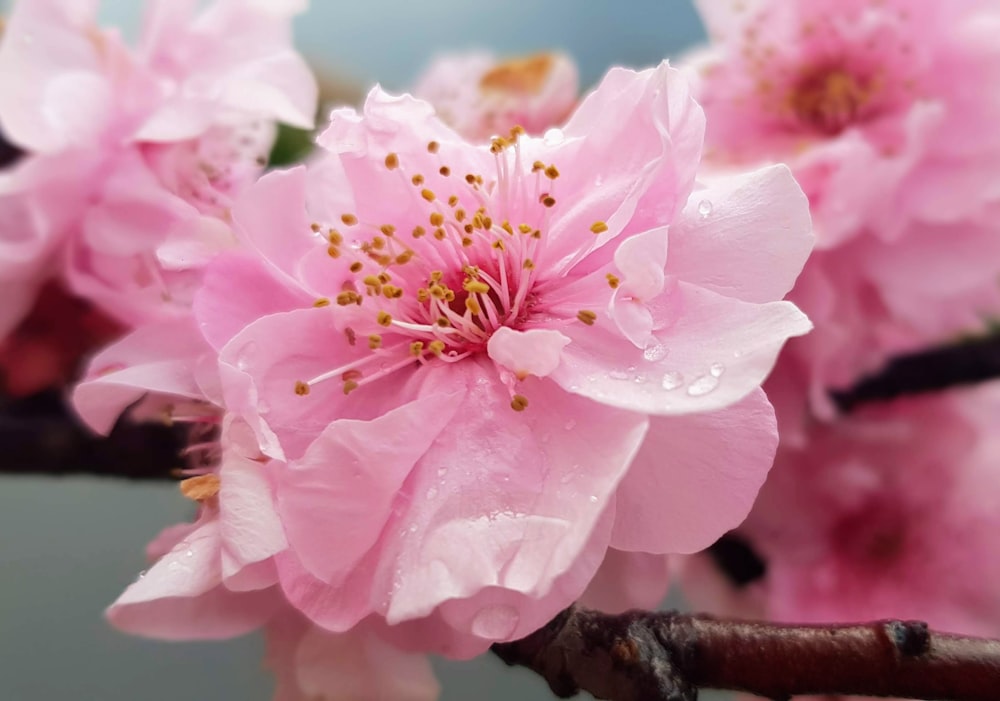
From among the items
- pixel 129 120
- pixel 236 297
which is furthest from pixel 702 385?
pixel 129 120

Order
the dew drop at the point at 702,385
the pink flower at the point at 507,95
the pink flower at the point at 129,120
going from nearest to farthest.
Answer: the dew drop at the point at 702,385
the pink flower at the point at 129,120
the pink flower at the point at 507,95

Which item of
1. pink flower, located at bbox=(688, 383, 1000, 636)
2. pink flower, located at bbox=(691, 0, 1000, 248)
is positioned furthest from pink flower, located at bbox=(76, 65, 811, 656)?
pink flower, located at bbox=(688, 383, 1000, 636)

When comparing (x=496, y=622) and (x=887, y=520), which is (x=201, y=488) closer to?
(x=496, y=622)

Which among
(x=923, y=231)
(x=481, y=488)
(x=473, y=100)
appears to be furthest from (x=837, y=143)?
(x=481, y=488)

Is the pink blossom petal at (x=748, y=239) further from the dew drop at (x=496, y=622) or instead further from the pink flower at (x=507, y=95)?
the pink flower at (x=507, y=95)

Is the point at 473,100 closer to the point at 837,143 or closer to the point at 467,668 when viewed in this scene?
the point at 837,143

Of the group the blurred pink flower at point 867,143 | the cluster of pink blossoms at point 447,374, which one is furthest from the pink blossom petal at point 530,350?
the blurred pink flower at point 867,143
